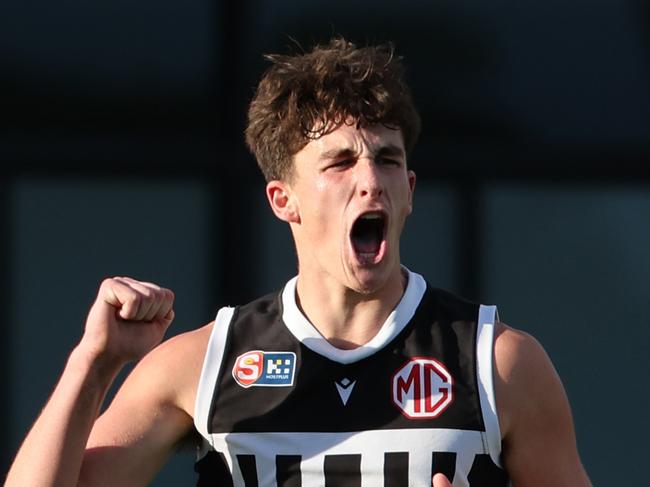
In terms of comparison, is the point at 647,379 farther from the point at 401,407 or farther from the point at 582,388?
the point at 401,407

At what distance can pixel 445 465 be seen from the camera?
3094 millimetres

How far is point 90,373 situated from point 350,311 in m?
0.53

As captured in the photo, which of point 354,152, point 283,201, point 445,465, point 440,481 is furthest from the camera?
point 283,201

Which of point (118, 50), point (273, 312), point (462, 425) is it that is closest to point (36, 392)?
point (118, 50)

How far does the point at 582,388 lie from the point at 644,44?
113cm

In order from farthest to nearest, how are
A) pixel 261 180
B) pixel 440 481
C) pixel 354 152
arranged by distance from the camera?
pixel 261 180 → pixel 354 152 → pixel 440 481

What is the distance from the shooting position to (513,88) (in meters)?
5.34

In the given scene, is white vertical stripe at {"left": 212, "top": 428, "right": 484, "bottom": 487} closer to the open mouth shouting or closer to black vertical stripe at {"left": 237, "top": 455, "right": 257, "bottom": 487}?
black vertical stripe at {"left": 237, "top": 455, "right": 257, "bottom": 487}

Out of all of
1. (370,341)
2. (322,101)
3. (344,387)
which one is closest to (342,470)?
(344,387)

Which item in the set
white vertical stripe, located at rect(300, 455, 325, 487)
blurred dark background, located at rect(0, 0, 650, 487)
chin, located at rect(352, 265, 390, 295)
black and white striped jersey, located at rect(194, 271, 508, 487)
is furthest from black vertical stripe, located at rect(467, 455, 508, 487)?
blurred dark background, located at rect(0, 0, 650, 487)

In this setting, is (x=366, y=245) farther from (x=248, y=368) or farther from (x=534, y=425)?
(x=534, y=425)

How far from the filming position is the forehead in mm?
3195

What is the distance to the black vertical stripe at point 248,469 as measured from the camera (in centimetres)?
317

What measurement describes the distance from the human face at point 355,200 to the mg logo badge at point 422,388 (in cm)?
18
